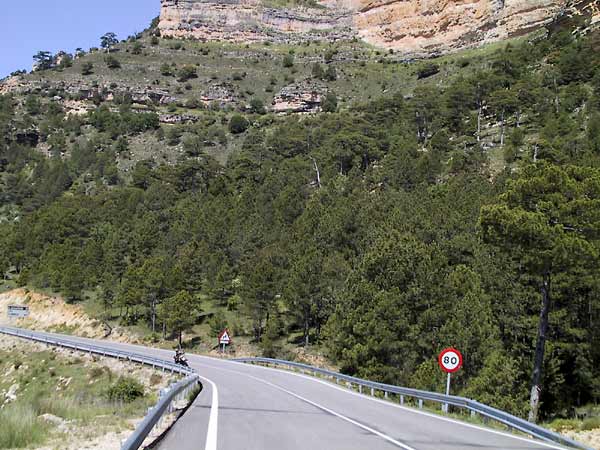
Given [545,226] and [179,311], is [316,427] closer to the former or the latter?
[545,226]

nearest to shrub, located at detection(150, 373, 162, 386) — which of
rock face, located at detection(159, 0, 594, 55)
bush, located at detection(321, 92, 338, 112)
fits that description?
bush, located at detection(321, 92, 338, 112)

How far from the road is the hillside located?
886 centimetres

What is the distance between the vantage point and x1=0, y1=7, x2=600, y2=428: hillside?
79.7 feet

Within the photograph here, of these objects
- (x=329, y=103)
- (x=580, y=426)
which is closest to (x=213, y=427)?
(x=580, y=426)

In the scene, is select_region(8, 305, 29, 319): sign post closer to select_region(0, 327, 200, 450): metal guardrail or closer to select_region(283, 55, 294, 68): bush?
select_region(0, 327, 200, 450): metal guardrail

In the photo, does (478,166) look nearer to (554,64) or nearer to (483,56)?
(554,64)

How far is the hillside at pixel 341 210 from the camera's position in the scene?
24.3m

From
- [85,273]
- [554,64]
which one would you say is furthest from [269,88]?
[85,273]

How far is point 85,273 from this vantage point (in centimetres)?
6125

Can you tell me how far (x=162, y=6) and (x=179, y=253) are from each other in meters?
158

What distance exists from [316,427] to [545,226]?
1299 centimetres

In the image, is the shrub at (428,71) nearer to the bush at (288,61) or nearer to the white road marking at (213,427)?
the bush at (288,61)

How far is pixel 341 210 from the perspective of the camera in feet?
151

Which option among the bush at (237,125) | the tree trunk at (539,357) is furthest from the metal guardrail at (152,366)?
the bush at (237,125)
